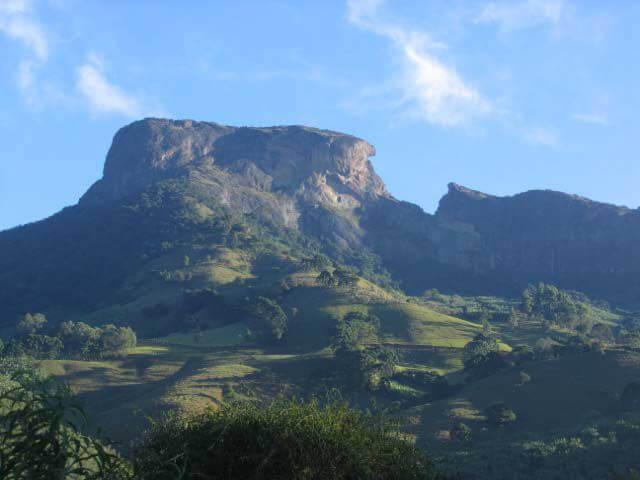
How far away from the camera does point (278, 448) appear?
7.91 m

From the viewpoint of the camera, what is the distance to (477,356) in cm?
6544

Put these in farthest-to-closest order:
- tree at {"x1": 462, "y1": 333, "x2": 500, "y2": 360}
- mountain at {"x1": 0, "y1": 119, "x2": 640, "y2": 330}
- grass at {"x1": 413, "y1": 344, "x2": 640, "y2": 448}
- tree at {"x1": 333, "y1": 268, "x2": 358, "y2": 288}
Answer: mountain at {"x1": 0, "y1": 119, "x2": 640, "y2": 330}
tree at {"x1": 333, "y1": 268, "x2": 358, "y2": 288}
tree at {"x1": 462, "y1": 333, "x2": 500, "y2": 360}
grass at {"x1": 413, "y1": 344, "x2": 640, "y2": 448}

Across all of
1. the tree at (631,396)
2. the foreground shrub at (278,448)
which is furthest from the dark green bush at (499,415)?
the foreground shrub at (278,448)

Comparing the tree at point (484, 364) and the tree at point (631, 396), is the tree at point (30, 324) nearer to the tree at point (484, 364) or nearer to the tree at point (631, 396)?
the tree at point (484, 364)

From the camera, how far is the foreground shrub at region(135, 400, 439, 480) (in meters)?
7.73

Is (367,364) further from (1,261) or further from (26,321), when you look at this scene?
(1,261)

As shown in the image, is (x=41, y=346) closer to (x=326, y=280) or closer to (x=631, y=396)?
(x=326, y=280)

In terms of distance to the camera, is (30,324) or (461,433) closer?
(461,433)

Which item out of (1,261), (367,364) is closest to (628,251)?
(367,364)

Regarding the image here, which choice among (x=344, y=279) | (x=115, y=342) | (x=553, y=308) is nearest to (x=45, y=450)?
(x=115, y=342)

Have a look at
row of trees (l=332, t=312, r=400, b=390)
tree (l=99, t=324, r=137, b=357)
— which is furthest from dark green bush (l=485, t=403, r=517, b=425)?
tree (l=99, t=324, r=137, b=357)

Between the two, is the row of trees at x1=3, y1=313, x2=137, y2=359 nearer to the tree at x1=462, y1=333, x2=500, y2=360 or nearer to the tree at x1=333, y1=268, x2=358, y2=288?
the tree at x1=333, y1=268, x2=358, y2=288

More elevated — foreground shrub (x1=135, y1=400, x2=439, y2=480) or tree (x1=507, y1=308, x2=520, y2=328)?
foreground shrub (x1=135, y1=400, x2=439, y2=480)

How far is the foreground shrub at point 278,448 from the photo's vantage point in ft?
25.4
